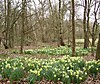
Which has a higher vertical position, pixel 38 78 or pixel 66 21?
pixel 66 21

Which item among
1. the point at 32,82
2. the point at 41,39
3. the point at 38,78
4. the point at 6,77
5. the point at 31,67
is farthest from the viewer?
the point at 41,39

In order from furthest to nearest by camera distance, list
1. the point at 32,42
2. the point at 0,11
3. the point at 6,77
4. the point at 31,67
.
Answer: the point at 32,42, the point at 0,11, the point at 31,67, the point at 6,77

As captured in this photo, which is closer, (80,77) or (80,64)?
Answer: (80,77)

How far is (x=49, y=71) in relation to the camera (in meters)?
6.17

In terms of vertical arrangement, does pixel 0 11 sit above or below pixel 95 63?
above

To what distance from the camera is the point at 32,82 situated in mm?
5594

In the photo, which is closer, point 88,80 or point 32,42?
point 88,80

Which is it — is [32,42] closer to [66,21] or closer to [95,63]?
[66,21]

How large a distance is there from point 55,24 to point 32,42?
15.9 ft

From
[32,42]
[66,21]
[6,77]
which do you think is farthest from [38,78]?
[66,21]

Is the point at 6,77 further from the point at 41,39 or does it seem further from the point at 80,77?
the point at 41,39

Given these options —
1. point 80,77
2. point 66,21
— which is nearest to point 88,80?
point 80,77

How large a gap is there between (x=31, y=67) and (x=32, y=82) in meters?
1.68

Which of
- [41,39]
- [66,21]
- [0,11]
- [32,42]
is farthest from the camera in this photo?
[41,39]
